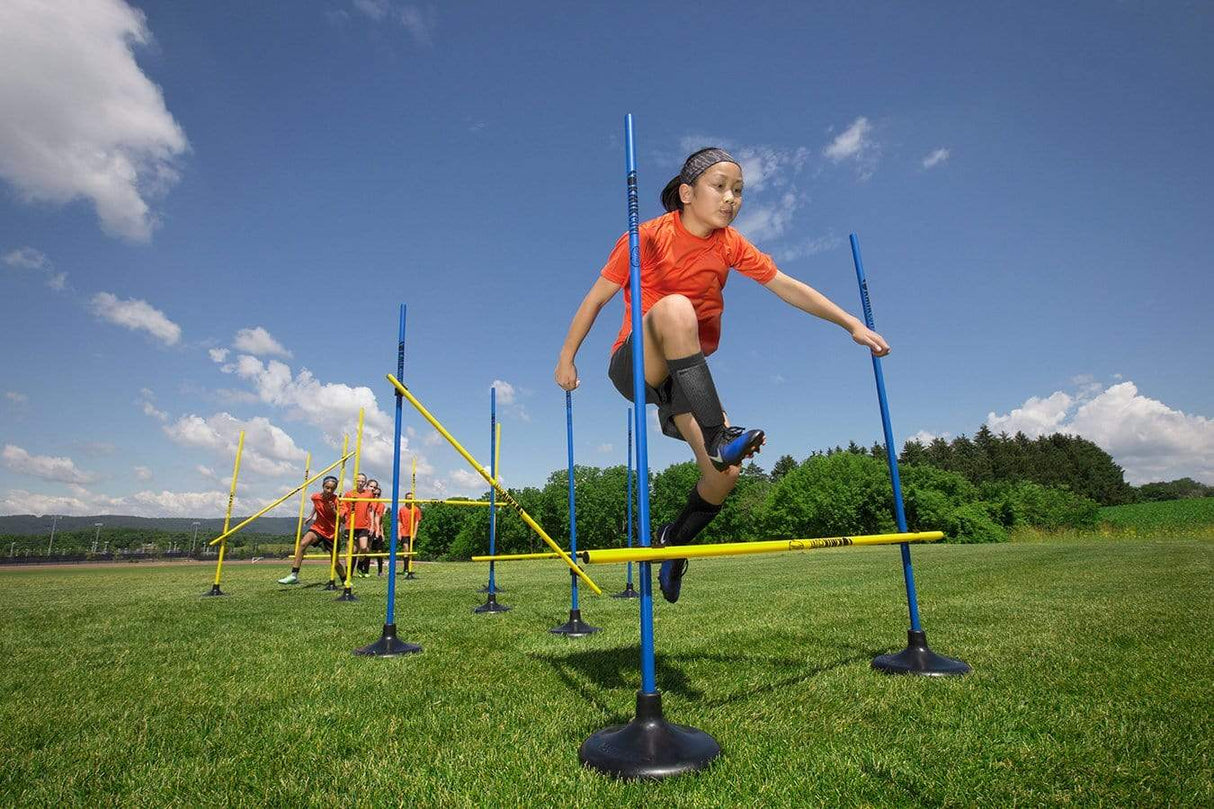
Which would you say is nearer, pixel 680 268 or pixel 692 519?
pixel 680 268

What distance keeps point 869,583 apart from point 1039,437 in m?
124

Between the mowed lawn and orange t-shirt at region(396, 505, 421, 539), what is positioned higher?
orange t-shirt at region(396, 505, 421, 539)

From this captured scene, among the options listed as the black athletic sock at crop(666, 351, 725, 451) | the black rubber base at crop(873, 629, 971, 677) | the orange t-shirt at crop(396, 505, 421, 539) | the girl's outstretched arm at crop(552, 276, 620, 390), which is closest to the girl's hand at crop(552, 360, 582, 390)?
the girl's outstretched arm at crop(552, 276, 620, 390)

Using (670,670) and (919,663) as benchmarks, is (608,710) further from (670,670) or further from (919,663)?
(919,663)

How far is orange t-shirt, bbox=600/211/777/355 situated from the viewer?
11.1ft

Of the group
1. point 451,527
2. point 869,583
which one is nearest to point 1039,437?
point 451,527

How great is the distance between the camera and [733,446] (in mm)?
2855

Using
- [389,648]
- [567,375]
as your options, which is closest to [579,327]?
[567,375]

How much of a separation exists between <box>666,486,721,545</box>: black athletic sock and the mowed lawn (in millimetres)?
931

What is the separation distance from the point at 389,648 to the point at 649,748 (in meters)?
3.59

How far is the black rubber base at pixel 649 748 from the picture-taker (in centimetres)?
245

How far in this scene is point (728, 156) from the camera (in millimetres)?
3400

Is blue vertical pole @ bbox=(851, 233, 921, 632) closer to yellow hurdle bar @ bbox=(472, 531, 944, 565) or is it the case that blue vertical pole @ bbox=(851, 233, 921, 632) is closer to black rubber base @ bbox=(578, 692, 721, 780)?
yellow hurdle bar @ bbox=(472, 531, 944, 565)

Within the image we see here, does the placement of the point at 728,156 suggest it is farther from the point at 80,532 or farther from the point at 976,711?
the point at 80,532
